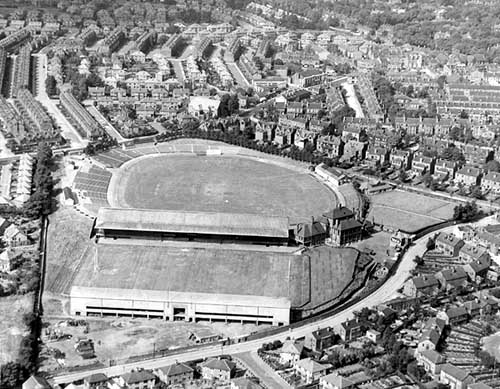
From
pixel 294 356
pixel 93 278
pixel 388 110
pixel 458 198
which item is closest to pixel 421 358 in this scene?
pixel 294 356

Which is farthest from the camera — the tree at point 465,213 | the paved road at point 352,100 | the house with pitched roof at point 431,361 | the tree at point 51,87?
the tree at point 51,87

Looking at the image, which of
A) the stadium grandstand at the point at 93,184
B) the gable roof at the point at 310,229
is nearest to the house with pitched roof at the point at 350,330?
the gable roof at the point at 310,229

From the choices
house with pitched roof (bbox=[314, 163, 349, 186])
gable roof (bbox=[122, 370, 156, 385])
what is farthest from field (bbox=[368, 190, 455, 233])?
gable roof (bbox=[122, 370, 156, 385])

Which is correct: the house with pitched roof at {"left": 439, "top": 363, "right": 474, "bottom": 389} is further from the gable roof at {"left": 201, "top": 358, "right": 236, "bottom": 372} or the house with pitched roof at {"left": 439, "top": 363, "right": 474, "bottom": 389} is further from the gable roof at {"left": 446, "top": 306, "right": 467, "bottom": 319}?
the gable roof at {"left": 201, "top": 358, "right": 236, "bottom": 372}

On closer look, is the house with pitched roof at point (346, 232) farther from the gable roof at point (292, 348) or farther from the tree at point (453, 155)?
the tree at point (453, 155)

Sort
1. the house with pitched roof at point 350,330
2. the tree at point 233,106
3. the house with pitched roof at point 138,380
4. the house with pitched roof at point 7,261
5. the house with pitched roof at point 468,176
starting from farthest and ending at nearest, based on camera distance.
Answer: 1. the tree at point 233,106
2. the house with pitched roof at point 468,176
3. the house with pitched roof at point 7,261
4. the house with pitched roof at point 350,330
5. the house with pitched roof at point 138,380

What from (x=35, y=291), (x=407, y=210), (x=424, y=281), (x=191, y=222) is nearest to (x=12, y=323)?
(x=35, y=291)

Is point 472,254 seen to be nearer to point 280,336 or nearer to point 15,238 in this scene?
point 280,336
